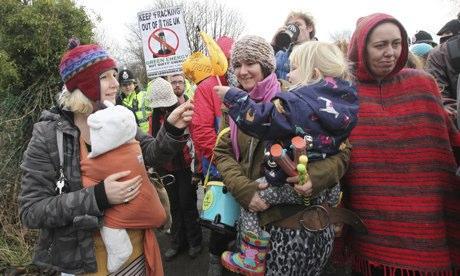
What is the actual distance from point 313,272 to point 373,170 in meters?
0.66

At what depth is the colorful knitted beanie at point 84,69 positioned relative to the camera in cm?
204

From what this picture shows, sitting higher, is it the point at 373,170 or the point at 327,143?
the point at 327,143

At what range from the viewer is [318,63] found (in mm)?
2070

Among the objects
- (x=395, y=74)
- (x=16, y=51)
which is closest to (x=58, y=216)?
(x=395, y=74)

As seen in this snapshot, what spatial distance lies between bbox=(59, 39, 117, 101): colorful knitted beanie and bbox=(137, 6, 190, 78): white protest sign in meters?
1.59

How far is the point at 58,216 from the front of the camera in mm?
1876

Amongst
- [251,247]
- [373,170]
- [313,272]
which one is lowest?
[313,272]

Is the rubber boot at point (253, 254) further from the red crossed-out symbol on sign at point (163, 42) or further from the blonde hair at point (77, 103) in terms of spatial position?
the red crossed-out symbol on sign at point (163, 42)

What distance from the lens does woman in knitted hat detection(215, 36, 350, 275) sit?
2.06 metres

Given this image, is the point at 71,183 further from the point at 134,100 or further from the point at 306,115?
the point at 134,100

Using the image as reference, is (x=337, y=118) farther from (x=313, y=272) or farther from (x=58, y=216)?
(x=58, y=216)

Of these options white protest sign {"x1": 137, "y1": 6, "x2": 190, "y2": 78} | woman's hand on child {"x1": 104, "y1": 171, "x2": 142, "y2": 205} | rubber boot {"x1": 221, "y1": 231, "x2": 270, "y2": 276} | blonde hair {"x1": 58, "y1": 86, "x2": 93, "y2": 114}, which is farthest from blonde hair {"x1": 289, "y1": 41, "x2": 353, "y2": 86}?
white protest sign {"x1": 137, "y1": 6, "x2": 190, "y2": 78}

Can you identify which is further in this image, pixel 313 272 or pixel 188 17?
pixel 188 17

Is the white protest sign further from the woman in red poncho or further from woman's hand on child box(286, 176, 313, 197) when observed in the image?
woman's hand on child box(286, 176, 313, 197)
